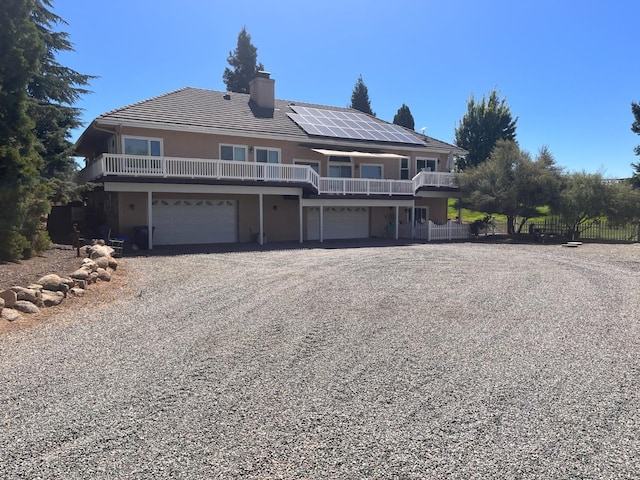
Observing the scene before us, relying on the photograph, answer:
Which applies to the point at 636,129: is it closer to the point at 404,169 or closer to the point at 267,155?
the point at 404,169

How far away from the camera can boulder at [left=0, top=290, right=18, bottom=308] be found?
23.7 ft

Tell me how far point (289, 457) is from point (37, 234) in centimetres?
1093

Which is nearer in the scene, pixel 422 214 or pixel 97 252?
pixel 97 252

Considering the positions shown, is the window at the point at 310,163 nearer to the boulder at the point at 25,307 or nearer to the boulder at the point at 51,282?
the boulder at the point at 51,282

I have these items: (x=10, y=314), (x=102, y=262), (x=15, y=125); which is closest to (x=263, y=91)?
(x=15, y=125)

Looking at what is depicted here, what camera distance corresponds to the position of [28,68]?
10.5m

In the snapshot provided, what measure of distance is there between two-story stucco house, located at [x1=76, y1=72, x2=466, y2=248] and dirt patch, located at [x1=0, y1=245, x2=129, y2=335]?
20.0 ft

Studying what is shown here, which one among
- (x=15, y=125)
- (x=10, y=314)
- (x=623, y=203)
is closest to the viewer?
(x=10, y=314)

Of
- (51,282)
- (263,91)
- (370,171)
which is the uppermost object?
(263,91)

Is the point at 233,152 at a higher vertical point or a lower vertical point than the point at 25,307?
higher

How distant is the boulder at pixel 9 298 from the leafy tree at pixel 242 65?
4631cm

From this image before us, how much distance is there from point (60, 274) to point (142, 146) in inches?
421

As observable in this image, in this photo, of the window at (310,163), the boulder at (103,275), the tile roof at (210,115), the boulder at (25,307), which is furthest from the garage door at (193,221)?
the boulder at (25,307)

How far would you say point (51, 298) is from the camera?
310 inches
